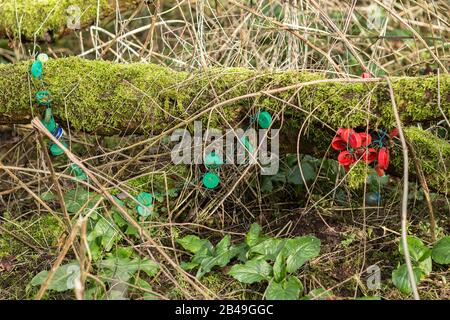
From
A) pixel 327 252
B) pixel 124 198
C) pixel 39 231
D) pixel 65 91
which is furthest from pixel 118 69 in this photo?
pixel 327 252

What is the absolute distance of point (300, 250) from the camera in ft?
9.02

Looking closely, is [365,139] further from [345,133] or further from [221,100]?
[221,100]

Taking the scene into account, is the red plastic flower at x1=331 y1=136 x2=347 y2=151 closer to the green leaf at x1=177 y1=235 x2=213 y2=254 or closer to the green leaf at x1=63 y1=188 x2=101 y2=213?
the green leaf at x1=177 y1=235 x2=213 y2=254

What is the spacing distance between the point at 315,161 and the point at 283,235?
0.50 meters

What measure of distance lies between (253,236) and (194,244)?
0.88ft

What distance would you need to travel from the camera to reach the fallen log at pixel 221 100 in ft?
9.12

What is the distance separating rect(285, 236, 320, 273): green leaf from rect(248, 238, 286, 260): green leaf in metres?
0.04

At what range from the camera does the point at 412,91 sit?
2.77m

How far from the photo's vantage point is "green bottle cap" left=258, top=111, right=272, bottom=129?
2906 mm

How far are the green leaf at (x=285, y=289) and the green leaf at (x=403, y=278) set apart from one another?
38 cm

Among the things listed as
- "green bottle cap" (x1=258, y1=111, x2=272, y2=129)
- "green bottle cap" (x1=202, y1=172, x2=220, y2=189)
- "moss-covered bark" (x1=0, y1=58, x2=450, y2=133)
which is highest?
"moss-covered bark" (x1=0, y1=58, x2=450, y2=133)

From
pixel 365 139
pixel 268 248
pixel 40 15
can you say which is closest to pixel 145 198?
pixel 268 248

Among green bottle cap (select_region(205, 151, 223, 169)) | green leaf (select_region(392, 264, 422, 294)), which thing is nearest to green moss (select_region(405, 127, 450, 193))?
green leaf (select_region(392, 264, 422, 294))
